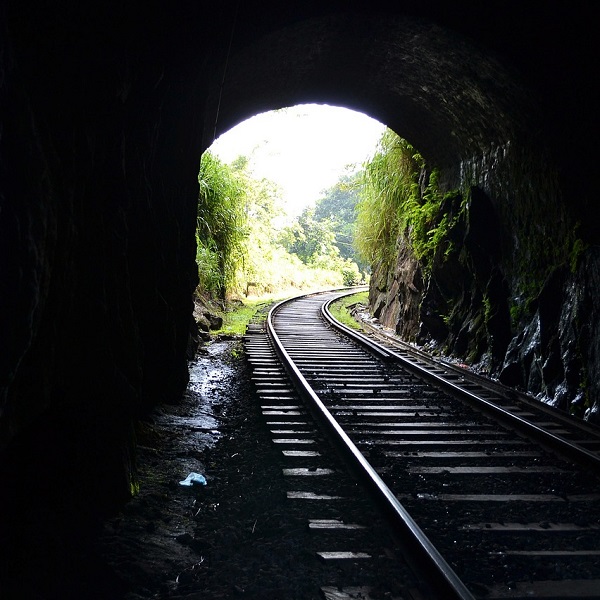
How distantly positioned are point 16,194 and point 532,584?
9.30 ft

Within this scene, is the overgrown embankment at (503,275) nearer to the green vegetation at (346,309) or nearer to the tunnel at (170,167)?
the tunnel at (170,167)

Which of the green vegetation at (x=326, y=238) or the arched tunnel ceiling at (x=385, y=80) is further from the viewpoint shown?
the green vegetation at (x=326, y=238)

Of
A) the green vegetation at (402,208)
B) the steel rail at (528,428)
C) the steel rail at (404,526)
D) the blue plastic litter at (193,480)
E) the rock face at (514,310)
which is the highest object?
the green vegetation at (402,208)

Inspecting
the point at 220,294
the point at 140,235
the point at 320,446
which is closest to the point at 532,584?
the point at 320,446

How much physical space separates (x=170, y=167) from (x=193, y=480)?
3253mm

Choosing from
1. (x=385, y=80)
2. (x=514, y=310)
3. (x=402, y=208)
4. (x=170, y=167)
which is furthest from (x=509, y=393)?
(x=402, y=208)

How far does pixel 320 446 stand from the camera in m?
4.37

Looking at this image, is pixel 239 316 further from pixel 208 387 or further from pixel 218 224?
pixel 208 387

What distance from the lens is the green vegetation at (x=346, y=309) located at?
14833 millimetres

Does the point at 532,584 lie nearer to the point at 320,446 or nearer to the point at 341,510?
the point at 341,510

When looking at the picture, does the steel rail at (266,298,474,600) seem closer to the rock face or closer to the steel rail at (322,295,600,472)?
the steel rail at (322,295,600,472)

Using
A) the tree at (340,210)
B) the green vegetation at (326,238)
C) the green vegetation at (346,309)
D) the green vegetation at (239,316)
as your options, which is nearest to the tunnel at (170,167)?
the green vegetation at (346,309)

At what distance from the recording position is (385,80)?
831cm

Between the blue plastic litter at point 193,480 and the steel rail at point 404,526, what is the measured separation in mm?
1101
